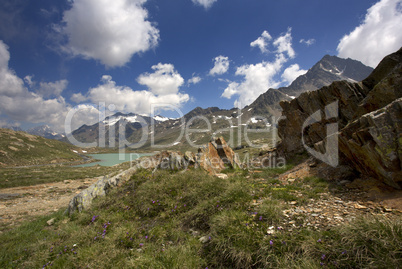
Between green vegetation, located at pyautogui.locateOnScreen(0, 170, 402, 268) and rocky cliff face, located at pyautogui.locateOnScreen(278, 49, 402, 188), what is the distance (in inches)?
90.3

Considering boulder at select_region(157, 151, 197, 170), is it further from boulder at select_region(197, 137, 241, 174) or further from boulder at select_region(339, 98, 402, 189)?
boulder at select_region(339, 98, 402, 189)

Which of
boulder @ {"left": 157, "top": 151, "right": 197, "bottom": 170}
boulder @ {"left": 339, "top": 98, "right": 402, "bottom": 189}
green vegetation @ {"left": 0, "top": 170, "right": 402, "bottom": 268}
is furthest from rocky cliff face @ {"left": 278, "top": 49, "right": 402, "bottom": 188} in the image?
boulder @ {"left": 157, "top": 151, "right": 197, "bottom": 170}

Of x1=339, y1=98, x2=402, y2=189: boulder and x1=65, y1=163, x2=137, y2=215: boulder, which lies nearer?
x1=339, y1=98, x2=402, y2=189: boulder

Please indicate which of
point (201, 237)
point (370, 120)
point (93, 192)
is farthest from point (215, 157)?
point (370, 120)

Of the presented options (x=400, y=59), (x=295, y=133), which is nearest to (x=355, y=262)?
(x=400, y=59)

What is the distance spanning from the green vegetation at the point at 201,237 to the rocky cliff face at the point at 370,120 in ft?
7.53

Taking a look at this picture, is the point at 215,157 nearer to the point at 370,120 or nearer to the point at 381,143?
the point at 370,120

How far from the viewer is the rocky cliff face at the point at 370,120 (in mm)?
6578

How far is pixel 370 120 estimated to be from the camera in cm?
719

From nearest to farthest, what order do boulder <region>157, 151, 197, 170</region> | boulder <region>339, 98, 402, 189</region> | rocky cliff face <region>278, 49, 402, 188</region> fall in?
boulder <region>339, 98, 402, 189</region> → rocky cliff face <region>278, 49, 402, 188</region> → boulder <region>157, 151, 197, 170</region>

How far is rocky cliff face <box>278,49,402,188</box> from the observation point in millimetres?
6578

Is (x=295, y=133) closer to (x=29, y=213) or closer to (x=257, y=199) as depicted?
(x=257, y=199)

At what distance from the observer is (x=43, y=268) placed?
18.0ft

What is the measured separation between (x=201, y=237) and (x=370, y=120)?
851 centimetres
